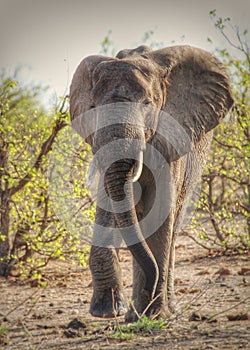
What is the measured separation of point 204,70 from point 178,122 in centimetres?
73

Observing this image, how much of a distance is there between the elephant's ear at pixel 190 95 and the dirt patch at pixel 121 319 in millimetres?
1237

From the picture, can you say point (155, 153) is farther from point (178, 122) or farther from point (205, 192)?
point (205, 192)

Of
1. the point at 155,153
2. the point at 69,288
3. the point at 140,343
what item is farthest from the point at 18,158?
the point at 140,343

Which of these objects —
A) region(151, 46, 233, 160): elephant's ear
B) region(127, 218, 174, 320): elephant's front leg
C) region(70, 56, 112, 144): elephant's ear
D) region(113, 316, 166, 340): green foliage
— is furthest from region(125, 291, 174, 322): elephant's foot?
region(70, 56, 112, 144): elephant's ear

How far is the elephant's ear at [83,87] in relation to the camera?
5.55 metres

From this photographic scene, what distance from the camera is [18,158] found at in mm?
7977

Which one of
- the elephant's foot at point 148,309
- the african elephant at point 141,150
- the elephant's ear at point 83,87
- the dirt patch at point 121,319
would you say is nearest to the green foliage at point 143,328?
the dirt patch at point 121,319

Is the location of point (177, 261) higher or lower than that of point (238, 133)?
lower

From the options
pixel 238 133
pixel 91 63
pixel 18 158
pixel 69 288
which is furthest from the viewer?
pixel 238 133

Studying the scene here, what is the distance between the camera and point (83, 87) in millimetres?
5789

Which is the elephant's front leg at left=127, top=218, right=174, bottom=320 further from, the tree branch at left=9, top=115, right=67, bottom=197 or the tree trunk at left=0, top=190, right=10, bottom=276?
the tree trunk at left=0, top=190, right=10, bottom=276

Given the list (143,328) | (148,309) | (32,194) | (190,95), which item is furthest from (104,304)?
(32,194)

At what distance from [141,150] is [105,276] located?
1.01 meters

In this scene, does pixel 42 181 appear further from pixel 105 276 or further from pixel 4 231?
pixel 105 276
